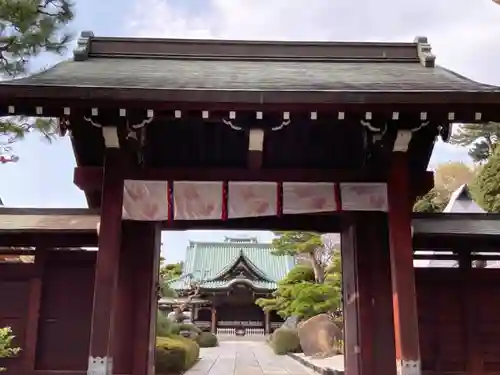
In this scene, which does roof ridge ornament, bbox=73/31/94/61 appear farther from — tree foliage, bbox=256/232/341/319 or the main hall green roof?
the main hall green roof

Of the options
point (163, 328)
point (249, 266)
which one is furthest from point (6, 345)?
point (249, 266)

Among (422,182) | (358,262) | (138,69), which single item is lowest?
(358,262)

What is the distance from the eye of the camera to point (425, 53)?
7500 millimetres

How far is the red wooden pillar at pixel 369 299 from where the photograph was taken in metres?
6.52

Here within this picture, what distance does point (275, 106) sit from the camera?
184 inches

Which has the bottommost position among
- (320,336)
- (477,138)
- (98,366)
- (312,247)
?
(320,336)

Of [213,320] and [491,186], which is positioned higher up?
[491,186]

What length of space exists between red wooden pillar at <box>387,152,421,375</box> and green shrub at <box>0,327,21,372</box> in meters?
4.06

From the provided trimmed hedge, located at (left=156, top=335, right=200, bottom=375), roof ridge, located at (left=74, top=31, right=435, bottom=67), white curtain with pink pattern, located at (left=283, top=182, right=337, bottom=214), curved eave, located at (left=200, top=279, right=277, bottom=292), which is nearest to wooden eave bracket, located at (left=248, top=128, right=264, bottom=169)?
white curtain with pink pattern, located at (left=283, top=182, right=337, bottom=214)

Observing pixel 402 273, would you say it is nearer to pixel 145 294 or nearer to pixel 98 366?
pixel 98 366

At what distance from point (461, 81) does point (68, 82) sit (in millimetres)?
4191

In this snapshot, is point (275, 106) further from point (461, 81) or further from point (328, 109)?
point (461, 81)

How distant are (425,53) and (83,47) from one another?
492 centimetres

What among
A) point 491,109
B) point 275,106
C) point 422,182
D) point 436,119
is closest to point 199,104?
point 275,106
